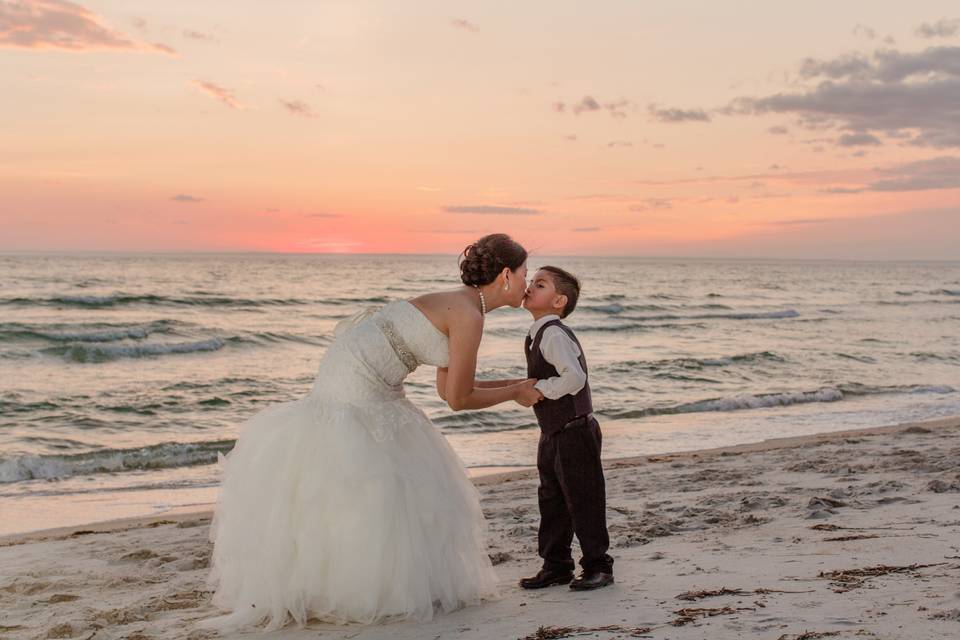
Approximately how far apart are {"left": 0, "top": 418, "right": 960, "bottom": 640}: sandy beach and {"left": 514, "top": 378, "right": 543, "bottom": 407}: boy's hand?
990 millimetres

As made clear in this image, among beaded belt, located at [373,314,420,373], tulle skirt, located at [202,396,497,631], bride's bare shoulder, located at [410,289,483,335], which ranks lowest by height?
tulle skirt, located at [202,396,497,631]

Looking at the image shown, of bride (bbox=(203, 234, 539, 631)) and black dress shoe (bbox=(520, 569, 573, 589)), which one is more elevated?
bride (bbox=(203, 234, 539, 631))

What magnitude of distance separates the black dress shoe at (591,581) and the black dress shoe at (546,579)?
156 millimetres

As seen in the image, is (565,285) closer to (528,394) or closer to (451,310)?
(528,394)

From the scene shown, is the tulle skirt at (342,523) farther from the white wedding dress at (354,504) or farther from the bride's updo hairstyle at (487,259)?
the bride's updo hairstyle at (487,259)

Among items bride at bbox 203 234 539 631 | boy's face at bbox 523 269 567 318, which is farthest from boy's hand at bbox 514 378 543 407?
boy's face at bbox 523 269 567 318

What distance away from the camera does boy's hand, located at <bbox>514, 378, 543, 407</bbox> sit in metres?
4.37

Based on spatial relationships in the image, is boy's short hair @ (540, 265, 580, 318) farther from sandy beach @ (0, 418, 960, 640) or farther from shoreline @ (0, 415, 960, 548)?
shoreline @ (0, 415, 960, 548)

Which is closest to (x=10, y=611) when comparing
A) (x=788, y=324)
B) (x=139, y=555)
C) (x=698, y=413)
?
(x=139, y=555)

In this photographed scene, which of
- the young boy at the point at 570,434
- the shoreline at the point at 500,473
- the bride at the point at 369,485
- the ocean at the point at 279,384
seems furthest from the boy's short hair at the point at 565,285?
the ocean at the point at 279,384

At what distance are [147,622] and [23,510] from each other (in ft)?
17.9

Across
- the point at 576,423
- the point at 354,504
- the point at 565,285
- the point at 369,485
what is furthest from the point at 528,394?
the point at 354,504

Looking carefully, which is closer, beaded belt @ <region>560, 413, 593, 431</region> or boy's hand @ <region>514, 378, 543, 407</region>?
boy's hand @ <region>514, 378, 543, 407</region>

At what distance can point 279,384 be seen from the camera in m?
18.9
